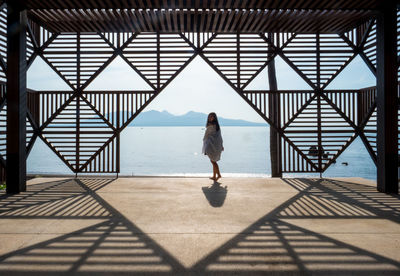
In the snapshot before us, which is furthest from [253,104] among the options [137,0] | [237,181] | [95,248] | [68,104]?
[95,248]

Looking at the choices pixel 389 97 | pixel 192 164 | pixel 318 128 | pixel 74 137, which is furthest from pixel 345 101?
pixel 192 164

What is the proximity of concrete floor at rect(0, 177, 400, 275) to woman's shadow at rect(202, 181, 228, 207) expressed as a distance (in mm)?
20

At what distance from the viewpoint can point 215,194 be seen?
540 cm

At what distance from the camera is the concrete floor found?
2.57 meters

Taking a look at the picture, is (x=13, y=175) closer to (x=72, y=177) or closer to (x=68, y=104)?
(x=72, y=177)

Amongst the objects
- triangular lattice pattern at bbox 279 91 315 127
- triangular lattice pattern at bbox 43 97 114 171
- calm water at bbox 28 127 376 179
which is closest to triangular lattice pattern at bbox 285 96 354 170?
triangular lattice pattern at bbox 279 91 315 127

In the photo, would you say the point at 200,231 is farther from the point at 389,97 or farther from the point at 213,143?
the point at 389,97

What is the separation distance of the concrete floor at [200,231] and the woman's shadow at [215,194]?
0.02m

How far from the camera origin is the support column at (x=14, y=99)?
5.46 meters

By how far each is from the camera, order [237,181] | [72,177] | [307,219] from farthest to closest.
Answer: [72,177]
[237,181]
[307,219]

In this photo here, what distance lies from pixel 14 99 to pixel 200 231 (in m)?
4.68

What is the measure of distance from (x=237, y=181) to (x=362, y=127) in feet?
12.5

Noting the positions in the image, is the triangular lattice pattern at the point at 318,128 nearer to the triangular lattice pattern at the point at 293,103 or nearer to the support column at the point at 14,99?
the triangular lattice pattern at the point at 293,103

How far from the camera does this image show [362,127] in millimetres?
7402
